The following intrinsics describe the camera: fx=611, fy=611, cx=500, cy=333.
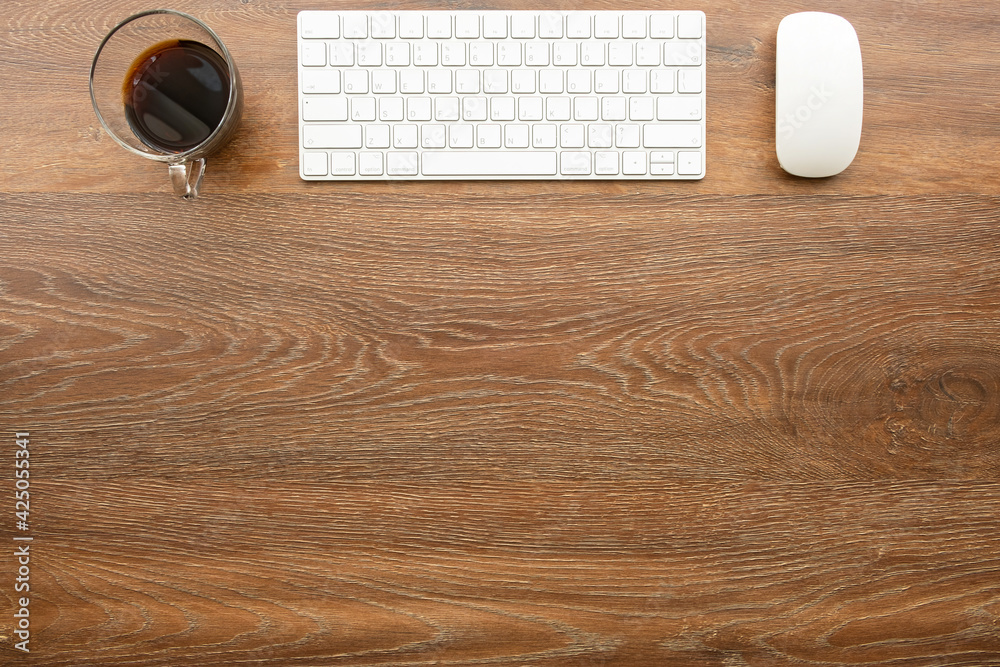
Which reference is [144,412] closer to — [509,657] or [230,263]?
[230,263]

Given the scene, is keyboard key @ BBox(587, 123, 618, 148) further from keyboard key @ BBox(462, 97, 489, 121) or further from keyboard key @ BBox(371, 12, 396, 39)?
keyboard key @ BBox(371, 12, 396, 39)

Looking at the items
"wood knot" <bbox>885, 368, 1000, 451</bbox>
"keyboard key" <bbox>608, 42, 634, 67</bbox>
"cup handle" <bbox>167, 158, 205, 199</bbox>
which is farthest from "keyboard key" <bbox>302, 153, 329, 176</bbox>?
"wood knot" <bbox>885, 368, 1000, 451</bbox>

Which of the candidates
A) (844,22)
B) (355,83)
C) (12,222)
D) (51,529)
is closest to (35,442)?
(51,529)

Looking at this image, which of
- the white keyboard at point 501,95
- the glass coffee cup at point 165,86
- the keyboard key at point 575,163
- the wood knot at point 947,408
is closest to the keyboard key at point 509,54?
the white keyboard at point 501,95

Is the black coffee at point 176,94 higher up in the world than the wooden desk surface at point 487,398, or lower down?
higher up

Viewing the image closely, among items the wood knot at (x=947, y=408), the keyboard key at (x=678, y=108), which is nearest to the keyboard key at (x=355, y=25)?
the keyboard key at (x=678, y=108)

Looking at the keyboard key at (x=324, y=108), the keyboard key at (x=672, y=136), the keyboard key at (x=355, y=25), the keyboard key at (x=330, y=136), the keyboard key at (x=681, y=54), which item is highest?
the keyboard key at (x=355, y=25)

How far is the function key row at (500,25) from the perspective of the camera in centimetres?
61

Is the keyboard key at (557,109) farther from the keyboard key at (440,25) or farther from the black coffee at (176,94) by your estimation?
the black coffee at (176,94)

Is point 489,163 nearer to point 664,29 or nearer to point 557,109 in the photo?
point 557,109

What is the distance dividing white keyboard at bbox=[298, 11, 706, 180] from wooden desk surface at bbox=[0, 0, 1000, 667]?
0.08ft

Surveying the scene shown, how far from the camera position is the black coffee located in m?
0.58

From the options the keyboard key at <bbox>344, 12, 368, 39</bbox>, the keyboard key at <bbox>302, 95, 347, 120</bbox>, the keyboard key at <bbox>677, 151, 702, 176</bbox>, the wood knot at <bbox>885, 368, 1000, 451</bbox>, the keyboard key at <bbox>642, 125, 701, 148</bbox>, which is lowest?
the wood knot at <bbox>885, 368, 1000, 451</bbox>

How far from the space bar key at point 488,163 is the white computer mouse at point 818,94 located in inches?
9.3
